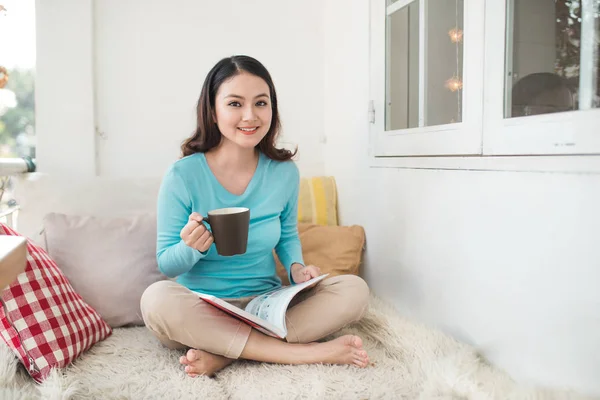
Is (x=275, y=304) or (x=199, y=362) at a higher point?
(x=275, y=304)

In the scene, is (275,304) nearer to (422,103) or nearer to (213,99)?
(213,99)

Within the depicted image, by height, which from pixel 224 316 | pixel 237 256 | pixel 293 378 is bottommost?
pixel 293 378

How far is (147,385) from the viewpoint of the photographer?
1.16m

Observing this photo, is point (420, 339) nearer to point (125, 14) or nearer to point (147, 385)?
point (147, 385)

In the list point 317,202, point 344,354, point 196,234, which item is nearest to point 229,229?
A: point 196,234

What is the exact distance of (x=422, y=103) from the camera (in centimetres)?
156

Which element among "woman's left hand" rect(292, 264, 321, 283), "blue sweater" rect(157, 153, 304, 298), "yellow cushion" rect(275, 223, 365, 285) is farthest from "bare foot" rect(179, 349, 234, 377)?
"yellow cushion" rect(275, 223, 365, 285)

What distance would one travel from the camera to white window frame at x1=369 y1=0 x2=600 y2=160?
3.25 feet

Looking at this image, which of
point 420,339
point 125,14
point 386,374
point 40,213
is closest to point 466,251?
point 420,339

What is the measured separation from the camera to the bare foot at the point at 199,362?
3.92 ft

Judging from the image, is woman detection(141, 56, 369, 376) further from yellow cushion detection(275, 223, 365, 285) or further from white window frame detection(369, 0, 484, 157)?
white window frame detection(369, 0, 484, 157)

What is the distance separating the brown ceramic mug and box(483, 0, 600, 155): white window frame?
0.65m

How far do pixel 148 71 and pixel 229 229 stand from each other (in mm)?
1196

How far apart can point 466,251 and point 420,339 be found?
0.27 meters
